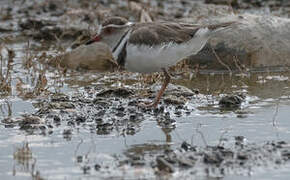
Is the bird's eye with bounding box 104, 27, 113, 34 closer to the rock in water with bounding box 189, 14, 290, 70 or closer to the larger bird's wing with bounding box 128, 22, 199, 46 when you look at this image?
the larger bird's wing with bounding box 128, 22, 199, 46

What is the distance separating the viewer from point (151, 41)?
6738 millimetres

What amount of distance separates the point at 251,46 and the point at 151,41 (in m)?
2.90

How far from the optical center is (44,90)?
775 cm

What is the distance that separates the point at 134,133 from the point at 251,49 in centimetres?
367

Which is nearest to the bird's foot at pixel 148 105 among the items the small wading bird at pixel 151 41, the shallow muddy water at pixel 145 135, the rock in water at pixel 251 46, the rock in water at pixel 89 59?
the small wading bird at pixel 151 41

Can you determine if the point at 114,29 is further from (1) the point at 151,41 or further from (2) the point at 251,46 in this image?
(2) the point at 251,46

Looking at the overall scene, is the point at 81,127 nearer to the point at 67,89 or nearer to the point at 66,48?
the point at 67,89

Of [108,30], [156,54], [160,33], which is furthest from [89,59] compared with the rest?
[156,54]

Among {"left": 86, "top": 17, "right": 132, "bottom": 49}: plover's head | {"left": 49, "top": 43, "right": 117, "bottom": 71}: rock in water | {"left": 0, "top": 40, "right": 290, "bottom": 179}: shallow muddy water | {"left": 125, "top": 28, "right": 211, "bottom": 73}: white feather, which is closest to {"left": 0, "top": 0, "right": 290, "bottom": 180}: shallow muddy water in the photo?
{"left": 0, "top": 40, "right": 290, "bottom": 179}: shallow muddy water

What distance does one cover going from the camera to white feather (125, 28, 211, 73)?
6.72m

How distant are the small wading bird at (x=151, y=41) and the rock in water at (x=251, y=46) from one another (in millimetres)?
2009

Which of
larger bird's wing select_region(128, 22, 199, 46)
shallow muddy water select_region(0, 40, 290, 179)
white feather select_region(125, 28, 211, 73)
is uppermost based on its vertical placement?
larger bird's wing select_region(128, 22, 199, 46)

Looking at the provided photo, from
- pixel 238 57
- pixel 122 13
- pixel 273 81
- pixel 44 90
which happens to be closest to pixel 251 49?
pixel 238 57

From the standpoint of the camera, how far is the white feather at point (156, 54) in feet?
22.0
